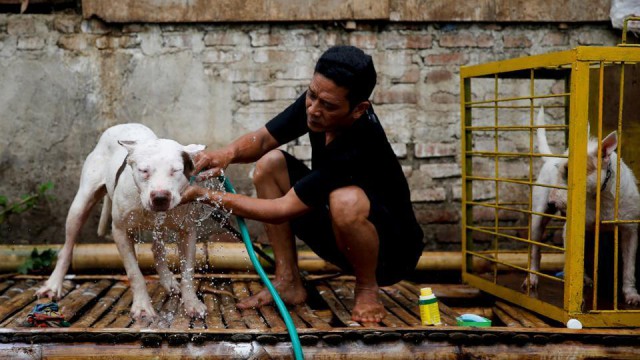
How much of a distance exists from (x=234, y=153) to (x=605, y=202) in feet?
6.62

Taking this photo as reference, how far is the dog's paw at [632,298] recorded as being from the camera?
3.92 m

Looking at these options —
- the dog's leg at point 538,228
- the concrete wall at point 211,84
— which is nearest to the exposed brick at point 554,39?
the concrete wall at point 211,84

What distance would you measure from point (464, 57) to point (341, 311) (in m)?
2.41

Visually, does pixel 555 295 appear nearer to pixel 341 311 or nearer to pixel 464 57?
pixel 341 311

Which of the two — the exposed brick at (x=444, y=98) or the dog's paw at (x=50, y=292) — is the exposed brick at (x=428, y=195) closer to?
the exposed brick at (x=444, y=98)

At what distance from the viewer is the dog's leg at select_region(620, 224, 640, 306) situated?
4004 mm

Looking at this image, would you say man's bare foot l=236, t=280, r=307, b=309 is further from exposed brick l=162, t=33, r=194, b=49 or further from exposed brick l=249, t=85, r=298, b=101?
exposed brick l=162, t=33, r=194, b=49

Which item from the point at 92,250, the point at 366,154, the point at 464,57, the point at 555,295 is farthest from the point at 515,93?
the point at 92,250

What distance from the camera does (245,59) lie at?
213 inches

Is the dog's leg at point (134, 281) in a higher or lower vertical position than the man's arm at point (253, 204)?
lower

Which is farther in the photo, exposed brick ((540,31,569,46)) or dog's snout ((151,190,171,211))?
exposed brick ((540,31,569,46))

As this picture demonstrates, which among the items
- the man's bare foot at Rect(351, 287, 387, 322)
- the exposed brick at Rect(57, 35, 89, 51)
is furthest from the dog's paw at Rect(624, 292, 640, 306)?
the exposed brick at Rect(57, 35, 89, 51)

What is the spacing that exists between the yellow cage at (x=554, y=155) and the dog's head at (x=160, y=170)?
1652 mm

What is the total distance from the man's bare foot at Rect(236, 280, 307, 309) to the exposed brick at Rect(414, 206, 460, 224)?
1651mm
